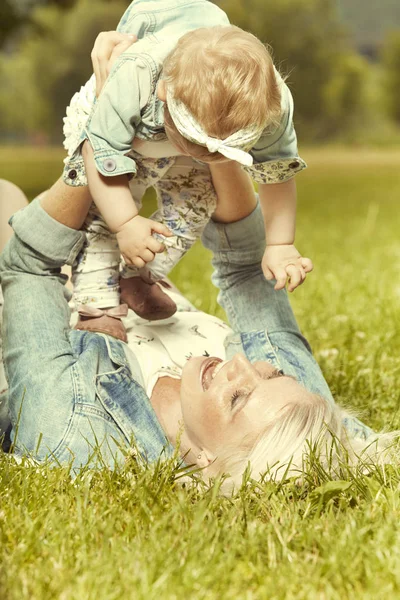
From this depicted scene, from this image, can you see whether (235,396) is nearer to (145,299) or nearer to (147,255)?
(147,255)

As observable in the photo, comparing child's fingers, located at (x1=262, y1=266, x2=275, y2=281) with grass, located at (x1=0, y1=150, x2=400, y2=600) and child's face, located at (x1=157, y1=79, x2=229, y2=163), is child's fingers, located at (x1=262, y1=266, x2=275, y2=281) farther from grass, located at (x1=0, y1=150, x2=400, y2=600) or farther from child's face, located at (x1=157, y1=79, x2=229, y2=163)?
grass, located at (x1=0, y1=150, x2=400, y2=600)

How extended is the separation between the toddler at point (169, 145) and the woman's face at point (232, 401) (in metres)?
0.27

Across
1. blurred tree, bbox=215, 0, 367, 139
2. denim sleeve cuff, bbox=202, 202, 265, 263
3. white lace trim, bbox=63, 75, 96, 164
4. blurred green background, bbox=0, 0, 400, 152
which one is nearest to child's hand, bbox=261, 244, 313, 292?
denim sleeve cuff, bbox=202, 202, 265, 263

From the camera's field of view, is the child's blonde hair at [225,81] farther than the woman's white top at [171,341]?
No

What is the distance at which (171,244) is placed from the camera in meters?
2.43

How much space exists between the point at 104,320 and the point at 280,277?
0.58 metres

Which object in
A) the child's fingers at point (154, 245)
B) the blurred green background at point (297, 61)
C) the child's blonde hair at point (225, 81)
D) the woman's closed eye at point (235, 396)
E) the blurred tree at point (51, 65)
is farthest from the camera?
the blurred green background at point (297, 61)

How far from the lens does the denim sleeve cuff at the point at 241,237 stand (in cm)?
255

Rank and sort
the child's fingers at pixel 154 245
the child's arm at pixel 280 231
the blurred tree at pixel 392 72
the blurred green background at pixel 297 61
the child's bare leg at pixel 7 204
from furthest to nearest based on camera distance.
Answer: the blurred tree at pixel 392 72
the blurred green background at pixel 297 61
the child's bare leg at pixel 7 204
the child's arm at pixel 280 231
the child's fingers at pixel 154 245

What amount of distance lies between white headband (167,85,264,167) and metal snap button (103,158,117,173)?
0.20 m

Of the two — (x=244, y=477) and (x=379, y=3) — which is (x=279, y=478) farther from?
(x=379, y=3)

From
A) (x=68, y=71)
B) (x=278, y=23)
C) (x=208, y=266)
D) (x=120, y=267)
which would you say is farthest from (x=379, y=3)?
(x=120, y=267)

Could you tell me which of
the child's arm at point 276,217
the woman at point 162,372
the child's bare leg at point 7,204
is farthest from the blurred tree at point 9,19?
the child's arm at point 276,217

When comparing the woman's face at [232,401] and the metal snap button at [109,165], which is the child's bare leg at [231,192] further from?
the woman's face at [232,401]
